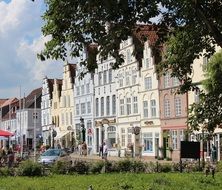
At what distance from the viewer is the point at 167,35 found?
13055mm

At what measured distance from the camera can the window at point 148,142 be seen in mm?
64562

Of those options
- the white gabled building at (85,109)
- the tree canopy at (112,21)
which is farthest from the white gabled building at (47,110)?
the tree canopy at (112,21)

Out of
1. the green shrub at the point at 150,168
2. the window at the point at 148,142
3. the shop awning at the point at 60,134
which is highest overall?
the shop awning at the point at 60,134

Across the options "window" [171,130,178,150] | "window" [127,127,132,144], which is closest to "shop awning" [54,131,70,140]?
"window" [127,127,132,144]

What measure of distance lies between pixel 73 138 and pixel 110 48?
79.5 meters

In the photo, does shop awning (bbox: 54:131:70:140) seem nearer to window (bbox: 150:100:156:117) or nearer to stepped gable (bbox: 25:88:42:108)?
stepped gable (bbox: 25:88:42:108)

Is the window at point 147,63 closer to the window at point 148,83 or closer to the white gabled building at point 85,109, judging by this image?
the window at point 148,83

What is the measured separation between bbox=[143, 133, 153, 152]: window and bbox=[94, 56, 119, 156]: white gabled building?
7.10 meters

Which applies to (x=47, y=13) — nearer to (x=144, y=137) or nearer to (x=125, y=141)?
(x=144, y=137)

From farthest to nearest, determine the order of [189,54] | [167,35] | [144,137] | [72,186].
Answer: [144,137] → [72,186] → [189,54] → [167,35]

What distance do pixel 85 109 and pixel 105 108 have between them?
8.01 metres

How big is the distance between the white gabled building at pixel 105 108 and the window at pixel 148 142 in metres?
7.10

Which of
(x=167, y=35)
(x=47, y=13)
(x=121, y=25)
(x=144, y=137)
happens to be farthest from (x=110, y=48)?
(x=144, y=137)

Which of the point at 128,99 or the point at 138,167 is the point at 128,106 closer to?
the point at 128,99
